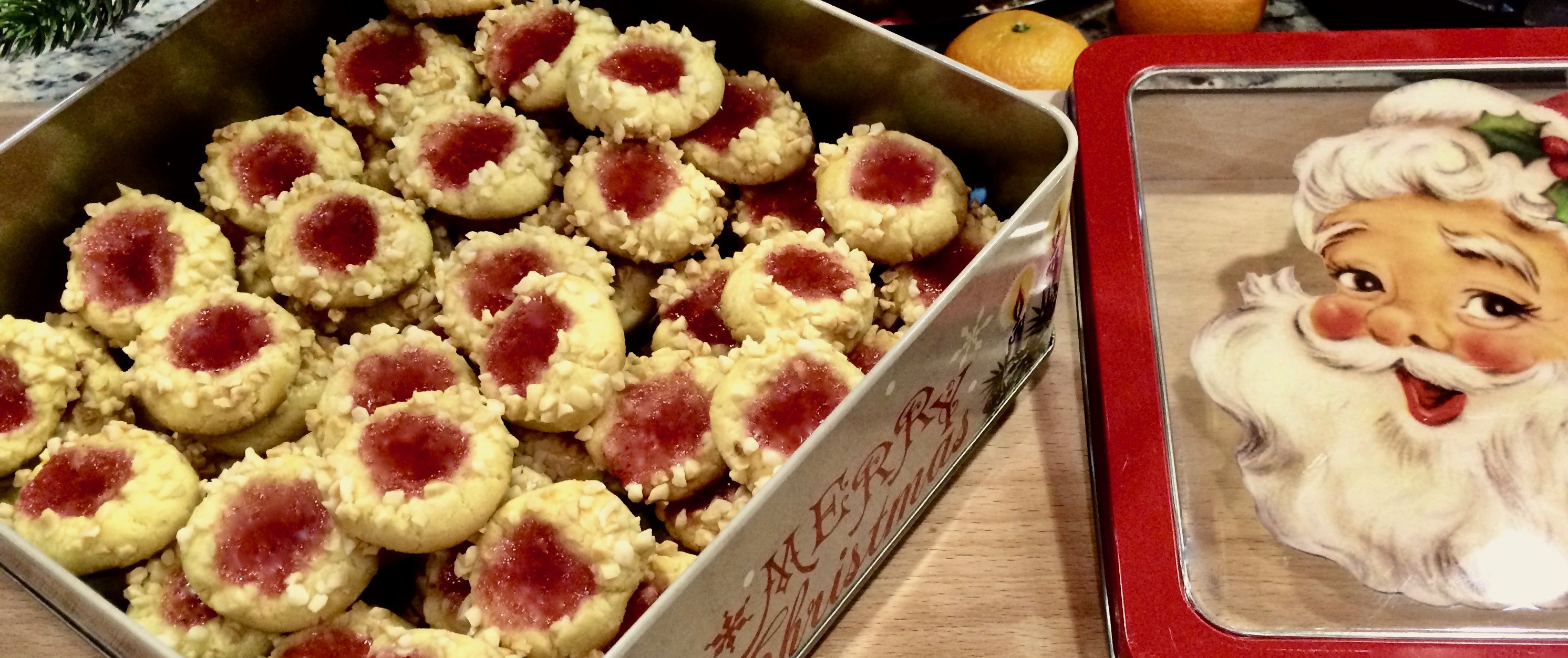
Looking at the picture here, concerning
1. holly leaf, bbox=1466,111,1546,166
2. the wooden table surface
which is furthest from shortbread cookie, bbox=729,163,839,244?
holly leaf, bbox=1466,111,1546,166

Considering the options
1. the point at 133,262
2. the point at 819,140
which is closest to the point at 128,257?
the point at 133,262

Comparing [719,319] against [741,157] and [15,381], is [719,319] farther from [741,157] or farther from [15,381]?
[15,381]

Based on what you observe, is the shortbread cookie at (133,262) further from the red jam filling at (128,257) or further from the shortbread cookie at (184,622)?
the shortbread cookie at (184,622)

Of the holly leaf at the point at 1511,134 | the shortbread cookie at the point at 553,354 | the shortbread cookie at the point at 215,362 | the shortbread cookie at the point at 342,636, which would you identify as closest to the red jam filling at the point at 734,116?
the shortbread cookie at the point at 553,354

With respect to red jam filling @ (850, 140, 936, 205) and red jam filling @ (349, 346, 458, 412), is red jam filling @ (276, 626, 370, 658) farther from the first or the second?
red jam filling @ (850, 140, 936, 205)

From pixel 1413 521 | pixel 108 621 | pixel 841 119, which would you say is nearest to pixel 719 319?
pixel 841 119

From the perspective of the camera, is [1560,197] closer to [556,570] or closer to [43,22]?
[556,570]
